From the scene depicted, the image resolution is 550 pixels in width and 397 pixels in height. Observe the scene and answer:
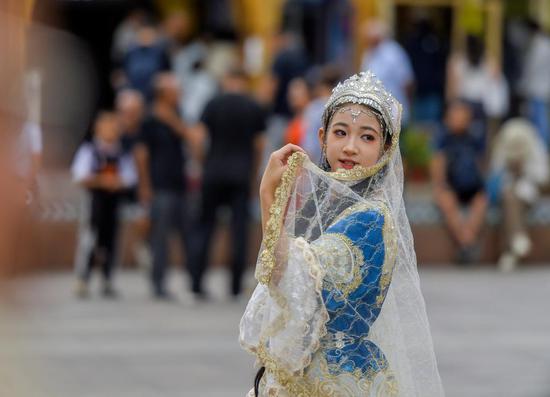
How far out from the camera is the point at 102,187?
13.0 m

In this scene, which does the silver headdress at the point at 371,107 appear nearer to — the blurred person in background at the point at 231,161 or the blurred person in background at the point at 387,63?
the blurred person in background at the point at 231,161

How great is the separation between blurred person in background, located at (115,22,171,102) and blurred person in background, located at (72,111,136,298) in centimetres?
363

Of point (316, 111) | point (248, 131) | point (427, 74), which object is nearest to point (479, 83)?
point (427, 74)

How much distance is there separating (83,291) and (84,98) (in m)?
10.2

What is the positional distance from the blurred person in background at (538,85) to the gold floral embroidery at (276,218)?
15373 millimetres

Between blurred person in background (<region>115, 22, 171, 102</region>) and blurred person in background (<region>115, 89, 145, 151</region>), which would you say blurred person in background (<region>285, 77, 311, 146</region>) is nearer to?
blurred person in background (<region>115, 89, 145, 151</region>)

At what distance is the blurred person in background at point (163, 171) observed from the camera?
12.8 meters

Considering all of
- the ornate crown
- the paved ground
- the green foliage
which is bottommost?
the paved ground

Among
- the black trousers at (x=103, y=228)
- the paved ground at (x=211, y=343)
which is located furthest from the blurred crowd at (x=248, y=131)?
the paved ground at (x=211, y=343)

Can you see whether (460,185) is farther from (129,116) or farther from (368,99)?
(368,99)

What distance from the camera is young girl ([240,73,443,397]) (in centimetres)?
393

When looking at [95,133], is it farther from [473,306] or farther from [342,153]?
[342,153]

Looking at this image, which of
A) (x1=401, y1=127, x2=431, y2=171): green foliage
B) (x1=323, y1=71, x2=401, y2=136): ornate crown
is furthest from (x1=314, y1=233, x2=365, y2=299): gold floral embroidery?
(x1=401, y1=127, x2=431, y2=171): green foliage

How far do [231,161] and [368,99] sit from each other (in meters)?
8.53
